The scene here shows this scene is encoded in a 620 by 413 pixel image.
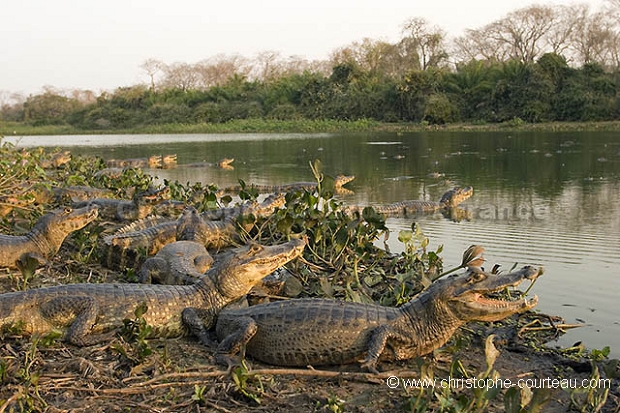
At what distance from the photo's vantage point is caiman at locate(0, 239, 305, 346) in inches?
129

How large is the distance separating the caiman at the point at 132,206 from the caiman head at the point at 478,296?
523cm

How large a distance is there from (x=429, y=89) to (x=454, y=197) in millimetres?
26128

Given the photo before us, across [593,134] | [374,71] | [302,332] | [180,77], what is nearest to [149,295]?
[302,332]

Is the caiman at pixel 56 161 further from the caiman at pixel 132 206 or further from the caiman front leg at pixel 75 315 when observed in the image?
the caiman front leg at pixel 75 315

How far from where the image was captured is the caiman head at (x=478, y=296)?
3.04 metres

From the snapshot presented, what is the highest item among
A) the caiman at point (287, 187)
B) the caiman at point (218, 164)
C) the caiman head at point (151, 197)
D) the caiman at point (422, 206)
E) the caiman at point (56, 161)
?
the caiman at point (56, 161)

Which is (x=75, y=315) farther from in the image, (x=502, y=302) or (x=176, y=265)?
(x=502, y=302)

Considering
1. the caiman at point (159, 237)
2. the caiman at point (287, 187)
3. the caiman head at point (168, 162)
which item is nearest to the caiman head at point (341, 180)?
the caiman at point (287, 187)

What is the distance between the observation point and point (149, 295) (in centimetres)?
354

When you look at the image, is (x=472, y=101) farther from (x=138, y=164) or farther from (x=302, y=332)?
(x=302, y=332)

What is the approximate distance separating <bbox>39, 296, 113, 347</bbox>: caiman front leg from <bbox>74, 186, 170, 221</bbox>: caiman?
4257 millimetres

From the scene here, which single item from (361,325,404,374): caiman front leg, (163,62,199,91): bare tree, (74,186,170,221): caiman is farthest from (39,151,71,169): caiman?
(163,62,199,91): bare tree

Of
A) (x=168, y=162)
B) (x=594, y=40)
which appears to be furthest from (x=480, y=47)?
(x=168, y=162)

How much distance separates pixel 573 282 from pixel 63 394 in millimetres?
3968
